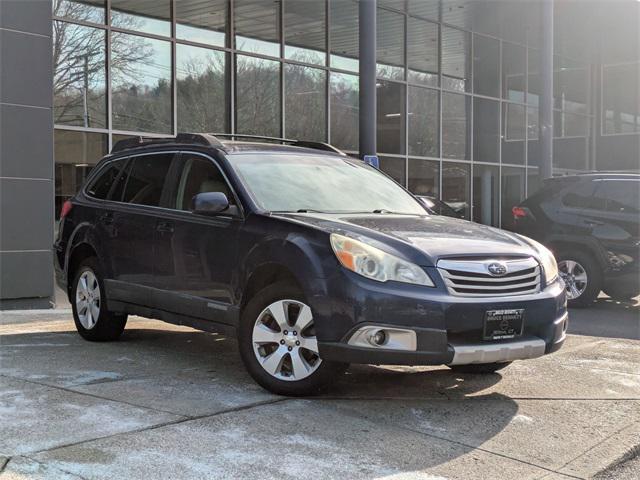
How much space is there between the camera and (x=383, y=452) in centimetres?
409

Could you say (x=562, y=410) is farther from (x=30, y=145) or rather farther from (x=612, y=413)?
(x=30, y=145)

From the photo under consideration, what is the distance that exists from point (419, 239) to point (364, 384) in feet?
4.13

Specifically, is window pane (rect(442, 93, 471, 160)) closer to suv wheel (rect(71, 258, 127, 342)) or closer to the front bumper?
suv wheel (rect(71, 258, 127, 342))

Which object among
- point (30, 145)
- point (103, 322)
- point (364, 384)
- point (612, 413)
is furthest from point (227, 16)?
point (612, 413)

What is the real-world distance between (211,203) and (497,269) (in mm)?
2058

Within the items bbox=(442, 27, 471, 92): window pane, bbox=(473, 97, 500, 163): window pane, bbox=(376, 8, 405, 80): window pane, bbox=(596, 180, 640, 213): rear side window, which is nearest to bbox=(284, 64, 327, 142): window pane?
bbox=(376, 8, 405, 80): window pane

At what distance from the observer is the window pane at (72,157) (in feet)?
39.7

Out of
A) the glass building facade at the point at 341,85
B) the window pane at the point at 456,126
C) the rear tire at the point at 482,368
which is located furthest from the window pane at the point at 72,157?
the window pane at the point at 456,126

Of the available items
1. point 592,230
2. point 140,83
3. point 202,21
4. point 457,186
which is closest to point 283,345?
point 592,230

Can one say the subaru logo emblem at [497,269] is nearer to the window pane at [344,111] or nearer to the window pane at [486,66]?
the window pane at [344,111]

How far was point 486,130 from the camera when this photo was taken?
68.0 ft

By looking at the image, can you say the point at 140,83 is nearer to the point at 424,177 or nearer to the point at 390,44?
the point at 390,44

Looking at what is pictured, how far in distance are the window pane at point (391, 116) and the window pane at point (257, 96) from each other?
10.0ft

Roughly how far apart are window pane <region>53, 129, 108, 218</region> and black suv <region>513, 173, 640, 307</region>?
6972 millimetres
